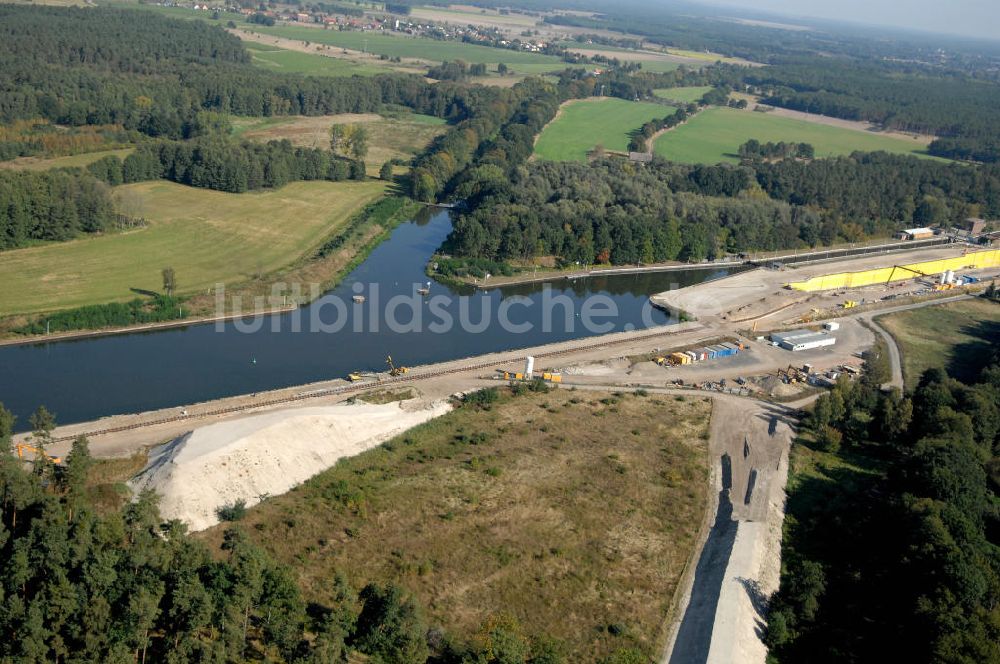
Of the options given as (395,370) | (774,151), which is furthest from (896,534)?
(774,151)

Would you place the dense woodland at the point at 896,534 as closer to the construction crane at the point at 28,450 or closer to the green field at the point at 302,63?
the construction crane at the point at 28,450

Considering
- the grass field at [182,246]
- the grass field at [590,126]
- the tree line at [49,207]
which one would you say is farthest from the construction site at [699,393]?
the grass field at [590,126]

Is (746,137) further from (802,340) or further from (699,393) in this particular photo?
(699,393)

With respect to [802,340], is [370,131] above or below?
above

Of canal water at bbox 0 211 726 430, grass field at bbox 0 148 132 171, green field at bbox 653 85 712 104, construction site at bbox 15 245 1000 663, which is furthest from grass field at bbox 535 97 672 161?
grass field at bbox 0 148 132 171

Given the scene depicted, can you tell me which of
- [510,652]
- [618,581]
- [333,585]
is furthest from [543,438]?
[510,652]

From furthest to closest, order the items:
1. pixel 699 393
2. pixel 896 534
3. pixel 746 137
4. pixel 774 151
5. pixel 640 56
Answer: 1. pixel 640 56
2. pixel 746 137
3. pixel 774 151
4. pixel 699 393
5. pixel 896 534

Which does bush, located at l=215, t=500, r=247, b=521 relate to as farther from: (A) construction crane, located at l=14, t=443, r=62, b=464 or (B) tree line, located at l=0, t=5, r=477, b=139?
(B) tree line, located at l=0, t=5, r=477, b=139

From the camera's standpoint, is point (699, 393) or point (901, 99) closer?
point (699, 393)
